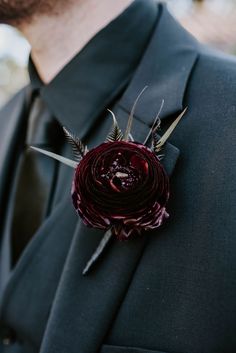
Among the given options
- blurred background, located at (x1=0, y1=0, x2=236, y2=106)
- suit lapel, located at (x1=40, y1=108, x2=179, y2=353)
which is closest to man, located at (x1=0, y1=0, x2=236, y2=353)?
suit lapel, located at (x1=40, y1=108, x2=179, y2=353)

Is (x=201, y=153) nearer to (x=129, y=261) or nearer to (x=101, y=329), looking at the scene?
(x=129, y=261)

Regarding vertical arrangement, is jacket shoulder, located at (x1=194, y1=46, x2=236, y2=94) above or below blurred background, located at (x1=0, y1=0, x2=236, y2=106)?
above

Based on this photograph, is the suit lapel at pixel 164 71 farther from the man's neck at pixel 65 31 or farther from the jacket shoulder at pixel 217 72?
the man's neck at pixel 65 31

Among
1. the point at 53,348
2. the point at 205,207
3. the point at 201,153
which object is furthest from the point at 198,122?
the point at 53,348

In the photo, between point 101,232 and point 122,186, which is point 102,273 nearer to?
point 101,232

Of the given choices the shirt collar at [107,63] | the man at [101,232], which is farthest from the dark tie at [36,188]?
the shirt collar at [107,63]

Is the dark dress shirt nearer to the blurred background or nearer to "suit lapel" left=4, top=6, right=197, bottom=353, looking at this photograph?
"suit lapel" left=4, top=6, right=197, bottom=353
